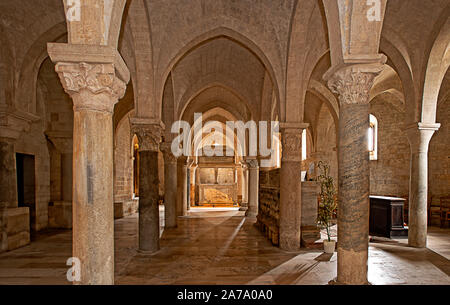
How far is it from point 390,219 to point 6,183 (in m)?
10.7

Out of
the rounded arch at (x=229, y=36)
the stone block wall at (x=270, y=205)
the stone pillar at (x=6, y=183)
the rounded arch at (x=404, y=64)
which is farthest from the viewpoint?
the stone block wall at (x=270, y=205)

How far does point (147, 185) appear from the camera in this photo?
6.63 m

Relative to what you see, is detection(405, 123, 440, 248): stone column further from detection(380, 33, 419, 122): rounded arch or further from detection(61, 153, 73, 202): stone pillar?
detection(61, 153, 73, 202): stone pillar

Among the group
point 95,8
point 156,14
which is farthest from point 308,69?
point 95,8

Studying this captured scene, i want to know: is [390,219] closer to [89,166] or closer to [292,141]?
[292,141]

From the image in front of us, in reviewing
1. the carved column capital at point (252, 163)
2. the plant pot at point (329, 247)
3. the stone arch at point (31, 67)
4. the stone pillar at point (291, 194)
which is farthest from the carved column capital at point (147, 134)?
the carved column capital at point (252, 163)

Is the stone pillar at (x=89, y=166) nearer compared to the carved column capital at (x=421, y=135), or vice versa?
the stone pillar at (x=89, y=166)

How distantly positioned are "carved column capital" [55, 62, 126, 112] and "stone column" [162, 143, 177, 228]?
7.11 meters

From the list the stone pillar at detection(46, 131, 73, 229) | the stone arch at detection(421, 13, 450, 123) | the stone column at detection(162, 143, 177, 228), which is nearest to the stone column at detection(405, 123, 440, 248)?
the stone arch at detection(421, 13, 450, 123)

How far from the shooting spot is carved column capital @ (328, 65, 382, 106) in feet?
11.4

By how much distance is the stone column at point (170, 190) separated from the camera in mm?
9898

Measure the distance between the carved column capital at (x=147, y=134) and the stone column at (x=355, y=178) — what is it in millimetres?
4439

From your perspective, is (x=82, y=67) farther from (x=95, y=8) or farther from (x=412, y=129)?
(x=412, y=129)

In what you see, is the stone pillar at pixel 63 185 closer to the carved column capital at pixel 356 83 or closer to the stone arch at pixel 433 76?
the carved column capital at pixel 356 83
